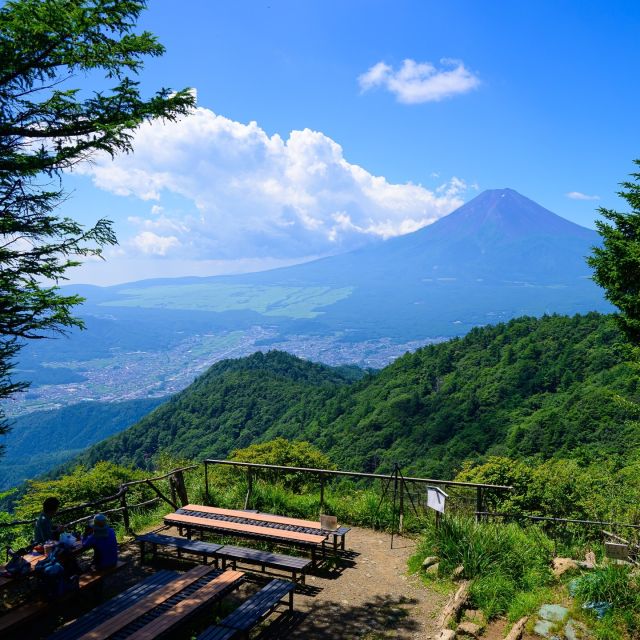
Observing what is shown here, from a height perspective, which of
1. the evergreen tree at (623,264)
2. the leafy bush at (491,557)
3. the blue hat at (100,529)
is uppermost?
the evergreen tree at (623,264)

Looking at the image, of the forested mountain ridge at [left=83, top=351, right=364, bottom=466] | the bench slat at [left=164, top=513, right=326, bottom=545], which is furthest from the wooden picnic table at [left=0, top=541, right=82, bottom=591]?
the forested mountain ridge at [left=83, top=351, right=364, bottom=466]

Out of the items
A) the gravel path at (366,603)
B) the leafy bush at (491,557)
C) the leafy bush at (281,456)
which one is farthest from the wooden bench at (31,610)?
the leafy bush at (281,456)

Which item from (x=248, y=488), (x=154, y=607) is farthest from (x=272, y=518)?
(x=154, y=607)

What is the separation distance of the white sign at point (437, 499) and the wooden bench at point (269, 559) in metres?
1.92

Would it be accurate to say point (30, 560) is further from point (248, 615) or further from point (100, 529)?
point (248, 615)

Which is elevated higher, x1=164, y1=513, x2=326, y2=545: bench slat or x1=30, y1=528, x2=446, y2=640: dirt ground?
x1=164, y1=513, x2=326, y2=545: bench slat

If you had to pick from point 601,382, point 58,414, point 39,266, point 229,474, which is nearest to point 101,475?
point 229,474

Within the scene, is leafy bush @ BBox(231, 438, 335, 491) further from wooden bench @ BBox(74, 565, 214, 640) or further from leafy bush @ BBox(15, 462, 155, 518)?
wooden bench @ BBox(74, 565, 214, 640)

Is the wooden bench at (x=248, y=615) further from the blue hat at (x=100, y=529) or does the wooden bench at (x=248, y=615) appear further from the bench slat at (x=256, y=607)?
the blue hat at (x=100, y=529)

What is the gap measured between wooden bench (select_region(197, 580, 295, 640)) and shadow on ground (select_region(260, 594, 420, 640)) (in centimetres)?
26

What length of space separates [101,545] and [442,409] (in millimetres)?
37419

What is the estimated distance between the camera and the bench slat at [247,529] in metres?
6.81

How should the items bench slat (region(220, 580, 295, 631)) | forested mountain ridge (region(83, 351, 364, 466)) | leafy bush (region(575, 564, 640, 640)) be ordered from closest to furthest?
leafy bush (region(575, 564, 640, 640)), bench slat (region(220, 580, 295, 631)), forested mountain ridge (region(83, 351, 364, 466))

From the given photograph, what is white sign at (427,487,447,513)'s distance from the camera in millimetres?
6852
